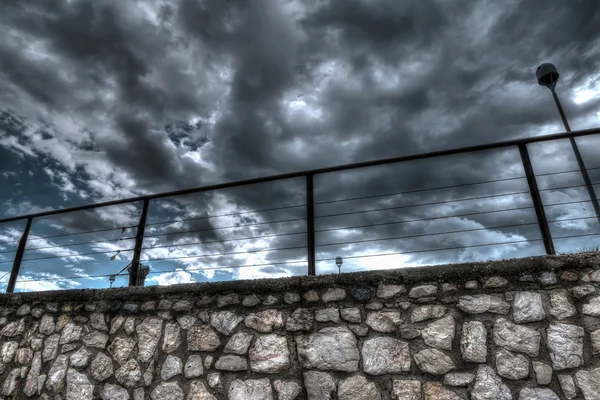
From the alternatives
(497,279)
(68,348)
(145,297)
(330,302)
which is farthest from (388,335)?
(68,348)

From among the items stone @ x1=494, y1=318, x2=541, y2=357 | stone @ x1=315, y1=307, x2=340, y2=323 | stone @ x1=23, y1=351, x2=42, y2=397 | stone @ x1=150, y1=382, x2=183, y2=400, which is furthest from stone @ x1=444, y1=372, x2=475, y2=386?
stone @ x1=23, y1=351, x2=42, y2=397

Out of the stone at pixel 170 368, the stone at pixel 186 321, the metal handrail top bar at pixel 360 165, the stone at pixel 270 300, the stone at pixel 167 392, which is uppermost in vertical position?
the metal handrail top bar at pixel 360 165

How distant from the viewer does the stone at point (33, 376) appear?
386cm

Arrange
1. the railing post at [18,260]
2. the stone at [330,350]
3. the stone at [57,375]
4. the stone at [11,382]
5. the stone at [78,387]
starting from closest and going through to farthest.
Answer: the stone at [330,350], the stone at [78,387], the stone at [57,375], the stone at [11,382], the railing post at [18,260]

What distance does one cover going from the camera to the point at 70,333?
396 cm

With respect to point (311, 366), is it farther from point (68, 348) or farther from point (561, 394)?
point (68, 348)

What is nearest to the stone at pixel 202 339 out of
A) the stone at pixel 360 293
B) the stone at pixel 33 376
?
the stone at pixel 360 293

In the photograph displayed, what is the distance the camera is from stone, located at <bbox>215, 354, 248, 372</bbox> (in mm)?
3195

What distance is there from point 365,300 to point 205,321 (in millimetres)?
1465

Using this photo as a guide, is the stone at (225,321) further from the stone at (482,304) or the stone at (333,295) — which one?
the stone at (482,304)

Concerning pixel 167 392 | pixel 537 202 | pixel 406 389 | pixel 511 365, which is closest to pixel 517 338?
pixel 511 365

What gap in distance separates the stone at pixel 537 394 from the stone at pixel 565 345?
0.57 ft

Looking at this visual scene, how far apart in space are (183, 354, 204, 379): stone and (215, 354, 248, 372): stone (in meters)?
0.17

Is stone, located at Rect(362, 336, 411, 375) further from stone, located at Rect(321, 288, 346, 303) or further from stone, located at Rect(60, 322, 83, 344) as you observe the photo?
stone, located at Rect(60, 322, 83, 344)
